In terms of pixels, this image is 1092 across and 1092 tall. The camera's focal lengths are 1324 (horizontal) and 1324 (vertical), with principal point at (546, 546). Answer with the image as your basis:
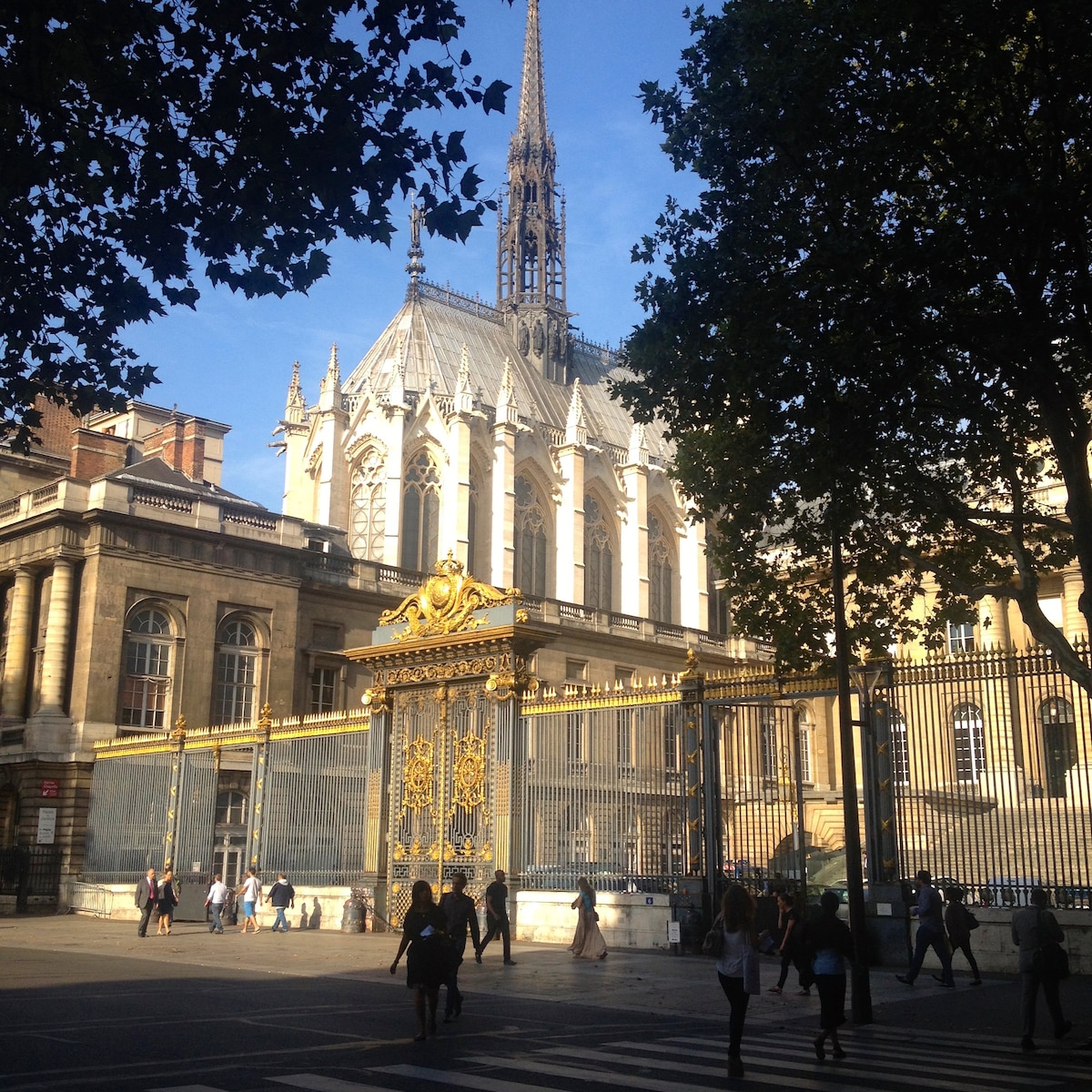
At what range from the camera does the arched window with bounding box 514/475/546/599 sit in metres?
57.6

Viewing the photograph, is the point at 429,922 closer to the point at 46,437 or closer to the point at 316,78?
the point at 316,78

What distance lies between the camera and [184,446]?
4391 centimetres

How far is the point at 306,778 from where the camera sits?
78.4 feet

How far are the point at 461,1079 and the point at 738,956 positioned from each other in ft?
7.18

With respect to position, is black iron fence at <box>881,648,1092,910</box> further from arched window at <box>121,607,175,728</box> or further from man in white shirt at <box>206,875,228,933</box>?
arched window at <box>121,607,175,728</box>

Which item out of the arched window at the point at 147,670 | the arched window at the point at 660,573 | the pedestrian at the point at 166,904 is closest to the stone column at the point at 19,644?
the arched window at the point at 147,670

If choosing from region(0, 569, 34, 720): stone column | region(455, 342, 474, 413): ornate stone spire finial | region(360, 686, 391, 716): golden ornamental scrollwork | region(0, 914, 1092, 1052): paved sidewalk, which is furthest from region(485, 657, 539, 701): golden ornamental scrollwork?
region(455, 342, 474, 413): ornate stone spire finial

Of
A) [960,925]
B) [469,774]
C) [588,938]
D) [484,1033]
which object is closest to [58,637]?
[469,774]

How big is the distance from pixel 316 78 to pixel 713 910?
1204 centimetres

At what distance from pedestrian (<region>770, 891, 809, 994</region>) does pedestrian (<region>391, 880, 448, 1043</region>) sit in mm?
2776

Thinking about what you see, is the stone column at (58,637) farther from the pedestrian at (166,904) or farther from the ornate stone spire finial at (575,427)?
the ornate stone spire finial at (575,427)

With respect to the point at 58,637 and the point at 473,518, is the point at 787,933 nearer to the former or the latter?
the point at 58,637

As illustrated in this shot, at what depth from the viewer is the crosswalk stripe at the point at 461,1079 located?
26.2 ft

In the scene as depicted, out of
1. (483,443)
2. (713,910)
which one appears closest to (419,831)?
(713,910)
